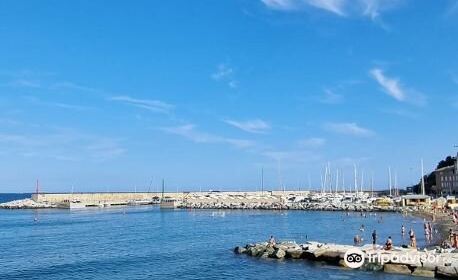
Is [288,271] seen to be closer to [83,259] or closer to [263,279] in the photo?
[263,279]

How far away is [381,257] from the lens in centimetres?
3794

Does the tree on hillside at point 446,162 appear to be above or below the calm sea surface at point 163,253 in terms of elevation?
above

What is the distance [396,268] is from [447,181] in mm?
106254

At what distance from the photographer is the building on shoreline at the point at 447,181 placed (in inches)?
5000

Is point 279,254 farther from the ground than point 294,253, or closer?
closer

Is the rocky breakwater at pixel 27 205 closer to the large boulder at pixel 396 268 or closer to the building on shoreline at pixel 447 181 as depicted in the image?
the building on shoreline at pixel 447 181

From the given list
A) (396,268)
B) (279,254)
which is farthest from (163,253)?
(396,268)

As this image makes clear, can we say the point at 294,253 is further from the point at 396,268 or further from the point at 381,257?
the point at 396,268

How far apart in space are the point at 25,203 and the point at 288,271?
159529 millimetres

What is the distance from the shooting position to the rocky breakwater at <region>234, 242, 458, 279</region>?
113ft

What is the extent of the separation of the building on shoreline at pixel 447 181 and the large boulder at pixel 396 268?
94.1 meters

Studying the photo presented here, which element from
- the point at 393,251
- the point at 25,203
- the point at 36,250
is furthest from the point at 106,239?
the point at 25,203

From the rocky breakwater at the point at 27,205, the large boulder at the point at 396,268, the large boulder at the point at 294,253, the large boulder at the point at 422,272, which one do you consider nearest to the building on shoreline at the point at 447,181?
the large boulder at the point at 294,253

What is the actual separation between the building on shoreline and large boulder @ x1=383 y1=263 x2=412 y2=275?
94.1m
